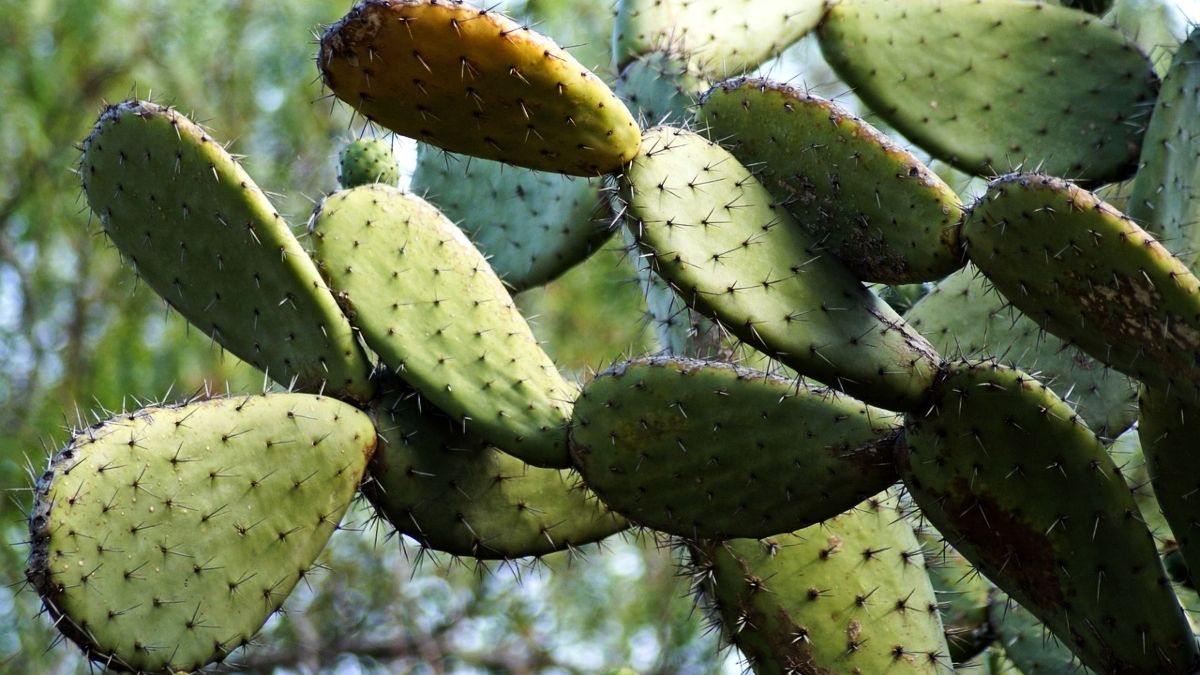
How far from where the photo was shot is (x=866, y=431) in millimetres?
1705

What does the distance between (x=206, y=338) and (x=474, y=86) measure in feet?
12.7

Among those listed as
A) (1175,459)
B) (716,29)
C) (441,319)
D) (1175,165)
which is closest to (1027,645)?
(1175,459)

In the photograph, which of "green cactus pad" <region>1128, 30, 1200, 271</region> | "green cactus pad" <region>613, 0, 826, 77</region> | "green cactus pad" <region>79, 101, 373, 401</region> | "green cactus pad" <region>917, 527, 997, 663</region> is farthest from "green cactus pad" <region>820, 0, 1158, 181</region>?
"green cactus pad" <region>79, 101, 373, 401</region>

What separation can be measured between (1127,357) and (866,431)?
12.0 inches

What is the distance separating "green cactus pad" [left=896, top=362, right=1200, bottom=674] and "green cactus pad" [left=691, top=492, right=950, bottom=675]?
0.24m

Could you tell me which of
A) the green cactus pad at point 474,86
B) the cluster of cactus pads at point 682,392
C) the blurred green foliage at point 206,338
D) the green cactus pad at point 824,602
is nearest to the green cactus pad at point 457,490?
the cluster of cactus pads at point 682,392

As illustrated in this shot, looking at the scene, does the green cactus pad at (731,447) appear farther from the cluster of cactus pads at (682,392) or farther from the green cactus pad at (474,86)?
the green cactus pad at (474,86)

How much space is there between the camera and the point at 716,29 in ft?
8.30

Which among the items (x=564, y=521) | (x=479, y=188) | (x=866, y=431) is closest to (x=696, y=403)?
(x=866, y=431)

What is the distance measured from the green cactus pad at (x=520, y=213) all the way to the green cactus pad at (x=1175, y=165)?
34.2 inches

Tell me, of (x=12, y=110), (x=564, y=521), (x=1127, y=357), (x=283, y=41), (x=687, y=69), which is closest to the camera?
(x=1127, y=357)

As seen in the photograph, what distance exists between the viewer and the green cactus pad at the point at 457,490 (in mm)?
1903

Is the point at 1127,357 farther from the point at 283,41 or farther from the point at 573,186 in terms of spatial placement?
the point at 283,41

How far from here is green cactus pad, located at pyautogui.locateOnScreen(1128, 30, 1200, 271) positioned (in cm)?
200
